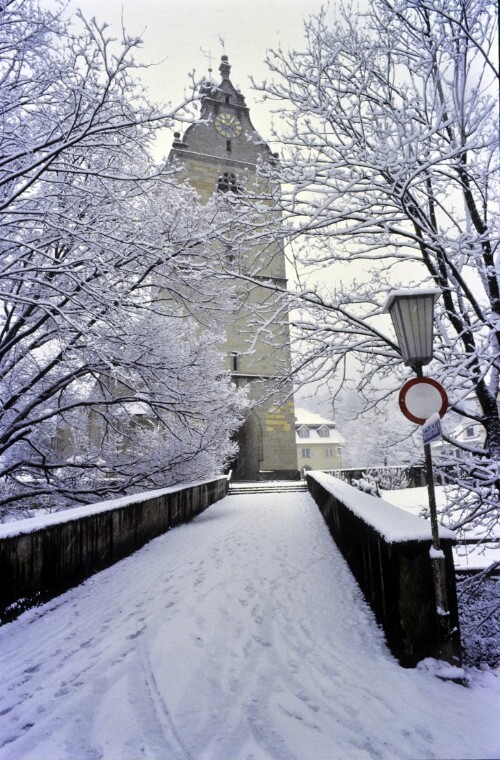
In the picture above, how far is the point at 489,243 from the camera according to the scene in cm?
610

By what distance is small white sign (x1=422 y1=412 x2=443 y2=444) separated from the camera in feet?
10.9

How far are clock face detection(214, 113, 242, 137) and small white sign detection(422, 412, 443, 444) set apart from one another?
32.5 metres

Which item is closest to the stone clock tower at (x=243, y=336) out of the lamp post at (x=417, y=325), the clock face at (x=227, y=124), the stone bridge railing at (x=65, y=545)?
the clock face at (x=227, y=124)

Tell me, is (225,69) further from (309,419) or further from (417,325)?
(309,419)

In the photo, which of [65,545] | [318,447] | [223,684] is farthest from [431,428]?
[318,447]

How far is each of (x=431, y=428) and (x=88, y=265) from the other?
267 inches

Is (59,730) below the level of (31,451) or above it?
below

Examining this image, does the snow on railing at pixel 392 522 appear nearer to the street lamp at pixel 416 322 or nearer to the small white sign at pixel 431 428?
the small white sign at pixel 431 428

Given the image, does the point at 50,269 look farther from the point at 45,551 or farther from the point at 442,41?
the point at 442,41

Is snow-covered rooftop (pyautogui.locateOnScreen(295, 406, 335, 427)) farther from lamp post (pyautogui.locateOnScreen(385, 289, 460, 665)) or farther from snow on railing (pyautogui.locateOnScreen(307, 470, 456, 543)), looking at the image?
lamp post (pyautogui.locateOnScreen(385, 289, 460, 665))

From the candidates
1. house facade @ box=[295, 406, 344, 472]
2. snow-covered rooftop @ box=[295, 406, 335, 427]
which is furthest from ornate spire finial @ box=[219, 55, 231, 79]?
snow-covered rooftop @ box=[295, 406, 335, 427]

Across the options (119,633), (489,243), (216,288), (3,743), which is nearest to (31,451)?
(216,288)

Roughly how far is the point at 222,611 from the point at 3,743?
2.29m

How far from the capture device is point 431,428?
3.38 meters
